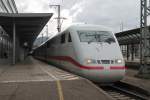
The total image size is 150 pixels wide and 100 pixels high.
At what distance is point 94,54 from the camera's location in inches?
613

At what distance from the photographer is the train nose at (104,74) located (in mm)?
15016

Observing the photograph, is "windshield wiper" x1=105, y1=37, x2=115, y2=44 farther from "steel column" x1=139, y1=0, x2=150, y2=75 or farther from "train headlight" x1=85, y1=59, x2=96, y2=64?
"steel column" x1=139, y1=0, x2=150, y2=75

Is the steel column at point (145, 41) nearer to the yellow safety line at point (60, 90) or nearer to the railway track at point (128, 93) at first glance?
Answer: the railway track at point (128, 93)

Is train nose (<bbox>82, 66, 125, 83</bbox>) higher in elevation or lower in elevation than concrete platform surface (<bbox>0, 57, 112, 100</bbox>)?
higher

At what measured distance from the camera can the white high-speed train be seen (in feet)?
49.6

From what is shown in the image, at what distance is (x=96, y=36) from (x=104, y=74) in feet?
8.73

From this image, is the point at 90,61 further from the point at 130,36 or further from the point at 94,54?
the point at 130,36

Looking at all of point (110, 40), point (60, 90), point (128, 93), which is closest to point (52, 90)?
point (60, 90)

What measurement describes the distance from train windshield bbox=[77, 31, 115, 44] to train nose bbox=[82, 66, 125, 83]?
1.98 m

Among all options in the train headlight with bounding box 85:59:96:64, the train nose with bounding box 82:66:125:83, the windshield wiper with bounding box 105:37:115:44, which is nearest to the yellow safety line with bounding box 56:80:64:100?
the train nose with bounding box 82:66:125:83

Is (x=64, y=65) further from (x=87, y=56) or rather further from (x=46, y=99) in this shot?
(x=46, y=99)

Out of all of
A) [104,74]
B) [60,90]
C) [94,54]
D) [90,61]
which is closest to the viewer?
[60,90]

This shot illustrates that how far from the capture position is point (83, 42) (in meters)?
16.4

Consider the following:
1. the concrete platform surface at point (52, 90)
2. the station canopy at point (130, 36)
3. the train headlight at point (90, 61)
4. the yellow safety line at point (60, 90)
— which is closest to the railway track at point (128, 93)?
the train headlight at point (90, 61)
